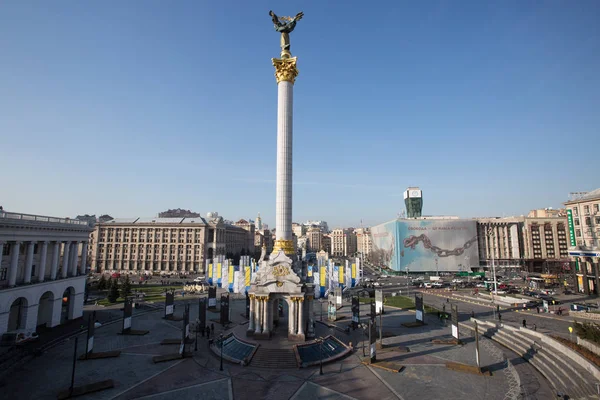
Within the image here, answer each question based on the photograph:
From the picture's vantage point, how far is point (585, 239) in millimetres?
67562

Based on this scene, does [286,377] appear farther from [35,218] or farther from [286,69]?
[35,218]

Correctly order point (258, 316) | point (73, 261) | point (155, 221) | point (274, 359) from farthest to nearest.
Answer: point (155, 221) < point (73, 261) < point (258, 316) < point (274, 359)

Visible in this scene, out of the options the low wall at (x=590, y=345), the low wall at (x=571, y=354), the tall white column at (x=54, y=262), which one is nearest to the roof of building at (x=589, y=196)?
the low wall at (x=571, y=354)

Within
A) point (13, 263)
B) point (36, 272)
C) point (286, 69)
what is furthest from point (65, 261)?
point (286, 69)

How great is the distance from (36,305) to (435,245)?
110173 mm

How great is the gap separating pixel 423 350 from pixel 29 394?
33.5 m

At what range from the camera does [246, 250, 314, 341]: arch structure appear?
35.0m

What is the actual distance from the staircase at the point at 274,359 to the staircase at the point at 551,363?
20500 millimetres

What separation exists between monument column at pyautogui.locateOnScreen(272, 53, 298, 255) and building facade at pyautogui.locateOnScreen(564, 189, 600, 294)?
60.0m

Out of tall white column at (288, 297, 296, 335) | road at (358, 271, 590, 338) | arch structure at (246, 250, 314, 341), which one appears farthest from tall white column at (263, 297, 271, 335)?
road at (358, 271, 590, 338)

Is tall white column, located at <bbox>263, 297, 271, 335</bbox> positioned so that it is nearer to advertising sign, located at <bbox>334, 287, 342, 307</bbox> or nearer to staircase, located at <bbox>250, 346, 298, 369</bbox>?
staircase, located at <bbox>250, 346, 298, 369</bbox>

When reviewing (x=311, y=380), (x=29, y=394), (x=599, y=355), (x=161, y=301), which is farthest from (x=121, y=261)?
(x=599, y=355)

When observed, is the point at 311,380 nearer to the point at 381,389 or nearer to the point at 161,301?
the point at 381,389

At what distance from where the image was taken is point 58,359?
32.2m
